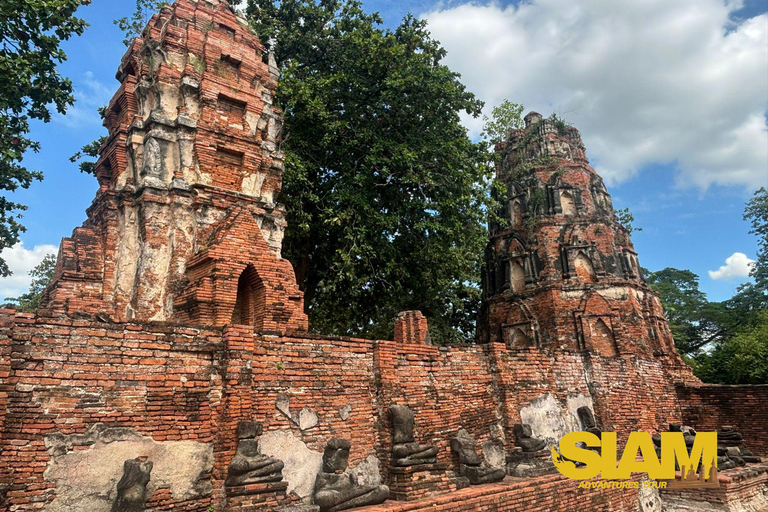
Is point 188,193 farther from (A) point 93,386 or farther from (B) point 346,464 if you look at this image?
(B) point 346,464

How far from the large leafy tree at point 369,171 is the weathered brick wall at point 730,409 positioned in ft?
22.6

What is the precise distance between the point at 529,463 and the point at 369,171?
29.0 ft

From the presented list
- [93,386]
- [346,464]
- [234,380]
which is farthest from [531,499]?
[93,386]

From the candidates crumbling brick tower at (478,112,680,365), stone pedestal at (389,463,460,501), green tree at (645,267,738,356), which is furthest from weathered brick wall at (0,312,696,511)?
green tree at (645,267,738,356)

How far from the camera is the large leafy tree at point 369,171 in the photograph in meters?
14.3

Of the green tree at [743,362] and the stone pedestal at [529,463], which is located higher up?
the green tree at [743,362]

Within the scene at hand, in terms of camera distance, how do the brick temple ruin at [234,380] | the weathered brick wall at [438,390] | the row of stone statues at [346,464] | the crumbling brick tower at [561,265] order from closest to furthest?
the brick temple ruin at [234,380]
the row of stone statues at [346,464]
the weathered brick wall at [438,390]
the crumbling brick tower at [561,265]

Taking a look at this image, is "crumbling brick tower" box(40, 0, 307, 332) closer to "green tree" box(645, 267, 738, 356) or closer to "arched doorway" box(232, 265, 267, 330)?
"arched doorway" box(232, 265, 267, 330)

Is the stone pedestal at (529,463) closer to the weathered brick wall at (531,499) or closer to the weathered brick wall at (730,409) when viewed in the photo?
the weathered brick wall at (531,499)

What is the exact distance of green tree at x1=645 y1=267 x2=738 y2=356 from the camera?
2788cm

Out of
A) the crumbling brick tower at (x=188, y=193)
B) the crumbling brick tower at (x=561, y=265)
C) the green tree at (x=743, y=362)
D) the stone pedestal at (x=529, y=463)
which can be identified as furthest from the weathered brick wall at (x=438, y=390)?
the green tree at (x=743, y=362)

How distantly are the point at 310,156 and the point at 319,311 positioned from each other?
468cm

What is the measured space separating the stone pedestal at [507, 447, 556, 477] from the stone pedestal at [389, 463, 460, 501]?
70.9 inches

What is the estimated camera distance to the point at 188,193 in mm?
9539
